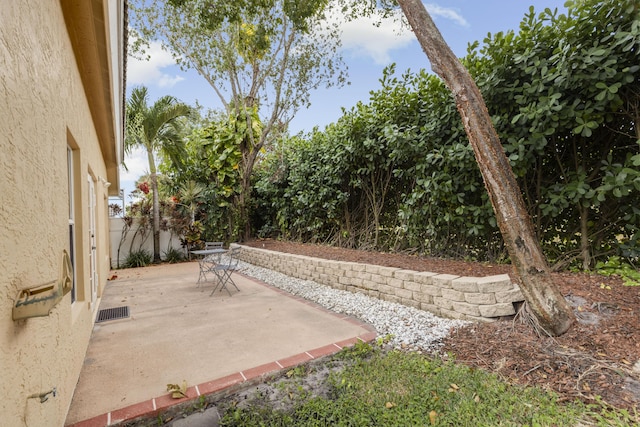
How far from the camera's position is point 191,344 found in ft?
11.4

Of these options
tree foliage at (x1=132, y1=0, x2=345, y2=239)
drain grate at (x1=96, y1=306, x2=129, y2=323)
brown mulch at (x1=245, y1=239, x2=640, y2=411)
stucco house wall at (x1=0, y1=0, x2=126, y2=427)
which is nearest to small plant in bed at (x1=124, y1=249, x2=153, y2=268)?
tree foliage at (x1=132, y1=0, x2=345, y2=239)

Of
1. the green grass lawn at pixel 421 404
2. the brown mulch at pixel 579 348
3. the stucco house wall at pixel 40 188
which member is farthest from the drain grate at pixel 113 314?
the brown mulch at pixel 579 348

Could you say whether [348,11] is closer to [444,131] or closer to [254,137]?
[254,137]

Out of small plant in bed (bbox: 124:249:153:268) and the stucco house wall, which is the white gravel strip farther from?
small plant in bed (bbox: 124:249:153:268)

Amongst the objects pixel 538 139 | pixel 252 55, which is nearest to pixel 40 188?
pixel 538 139

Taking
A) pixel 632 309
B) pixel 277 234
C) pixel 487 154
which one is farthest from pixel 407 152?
pixel 277 234

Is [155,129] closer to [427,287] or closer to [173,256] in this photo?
[173,256]

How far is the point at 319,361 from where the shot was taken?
9.92ft

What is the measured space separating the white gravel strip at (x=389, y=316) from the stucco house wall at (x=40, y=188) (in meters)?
2.87

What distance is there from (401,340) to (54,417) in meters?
2.89

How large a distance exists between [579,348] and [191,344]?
3765 mm

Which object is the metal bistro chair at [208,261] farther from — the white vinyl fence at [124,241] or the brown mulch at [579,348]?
the brown mulch at [579,348]

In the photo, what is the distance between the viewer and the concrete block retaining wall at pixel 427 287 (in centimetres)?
346

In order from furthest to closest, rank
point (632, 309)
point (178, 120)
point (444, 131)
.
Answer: point (178, 120)
point (444, 131)
point (632, 309)
